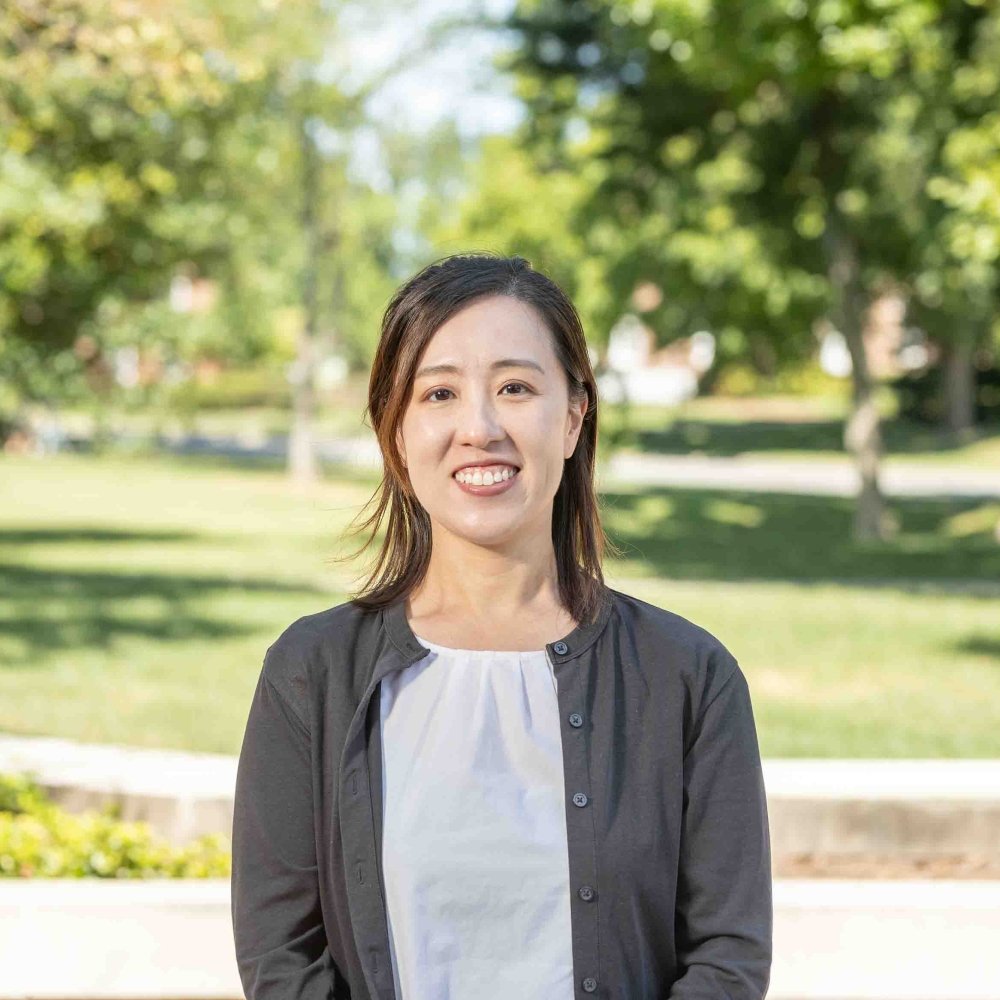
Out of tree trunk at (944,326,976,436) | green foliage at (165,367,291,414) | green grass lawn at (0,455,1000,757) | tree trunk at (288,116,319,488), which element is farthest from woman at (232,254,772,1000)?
green foliage at (165,367,291,414)

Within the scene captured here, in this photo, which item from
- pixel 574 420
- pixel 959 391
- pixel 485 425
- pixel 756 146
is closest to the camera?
pixel 485 425

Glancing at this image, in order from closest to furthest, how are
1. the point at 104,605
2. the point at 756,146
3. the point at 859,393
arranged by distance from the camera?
the point at 104,605
the point at 756,146
the point at 859,393

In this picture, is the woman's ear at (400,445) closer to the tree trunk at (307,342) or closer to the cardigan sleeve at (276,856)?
the cardigan sleeve at (276,856)

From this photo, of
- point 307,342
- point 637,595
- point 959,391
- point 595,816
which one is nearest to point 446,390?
point 595,816

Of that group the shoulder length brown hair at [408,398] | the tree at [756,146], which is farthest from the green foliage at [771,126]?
the shoulder length brown hair at [408,398]

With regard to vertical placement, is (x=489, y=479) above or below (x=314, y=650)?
above

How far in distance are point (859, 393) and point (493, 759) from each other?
2339 cm

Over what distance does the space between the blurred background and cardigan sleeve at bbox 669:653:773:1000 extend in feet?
2.46

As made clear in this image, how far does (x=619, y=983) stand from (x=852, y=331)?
75.9 feet

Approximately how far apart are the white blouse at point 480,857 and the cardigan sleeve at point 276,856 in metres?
0.12

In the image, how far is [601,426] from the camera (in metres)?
10.6

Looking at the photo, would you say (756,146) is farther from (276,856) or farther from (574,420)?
(276,856)

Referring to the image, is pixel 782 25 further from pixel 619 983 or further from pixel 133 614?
pixel 619 983

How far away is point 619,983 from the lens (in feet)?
7.18
